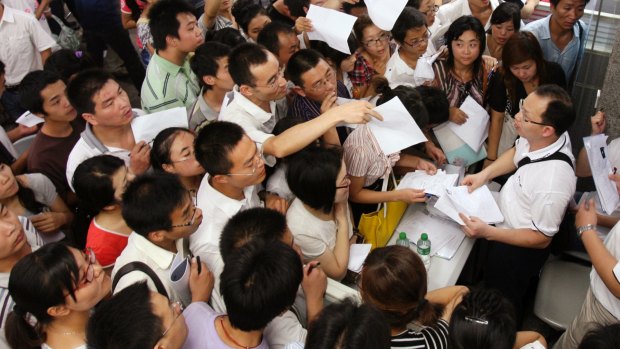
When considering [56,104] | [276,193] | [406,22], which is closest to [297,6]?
[406,22]

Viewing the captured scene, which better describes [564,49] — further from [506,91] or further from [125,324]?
[125,324]

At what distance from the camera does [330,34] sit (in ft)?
8.95

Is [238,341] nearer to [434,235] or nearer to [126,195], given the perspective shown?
[126,195]

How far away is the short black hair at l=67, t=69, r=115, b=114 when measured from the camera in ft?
7.38

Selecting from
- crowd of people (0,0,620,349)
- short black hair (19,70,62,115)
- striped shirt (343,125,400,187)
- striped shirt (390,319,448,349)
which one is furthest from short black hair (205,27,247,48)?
striped shirt (390,319,448,349)

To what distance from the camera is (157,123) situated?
2.36 m

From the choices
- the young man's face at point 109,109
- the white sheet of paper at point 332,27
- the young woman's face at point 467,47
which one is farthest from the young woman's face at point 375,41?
the young man's face at point 109,109

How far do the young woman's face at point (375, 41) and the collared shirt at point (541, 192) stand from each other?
114 cm

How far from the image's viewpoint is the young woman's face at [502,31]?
297 centimetres

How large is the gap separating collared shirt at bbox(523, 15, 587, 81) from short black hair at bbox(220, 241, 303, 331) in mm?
2428

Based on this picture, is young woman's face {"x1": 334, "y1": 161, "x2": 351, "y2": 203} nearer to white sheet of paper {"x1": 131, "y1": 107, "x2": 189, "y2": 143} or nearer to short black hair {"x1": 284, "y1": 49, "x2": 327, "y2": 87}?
short black hair {"x1": 284, "y1": 49, "x2": 327, "y2": 87}

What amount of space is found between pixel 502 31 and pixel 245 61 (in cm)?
170

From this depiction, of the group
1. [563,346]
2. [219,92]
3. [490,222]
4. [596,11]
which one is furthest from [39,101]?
[596,11]

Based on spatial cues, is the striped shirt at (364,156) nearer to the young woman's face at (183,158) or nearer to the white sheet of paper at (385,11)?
the young woman's face at (183,158)
